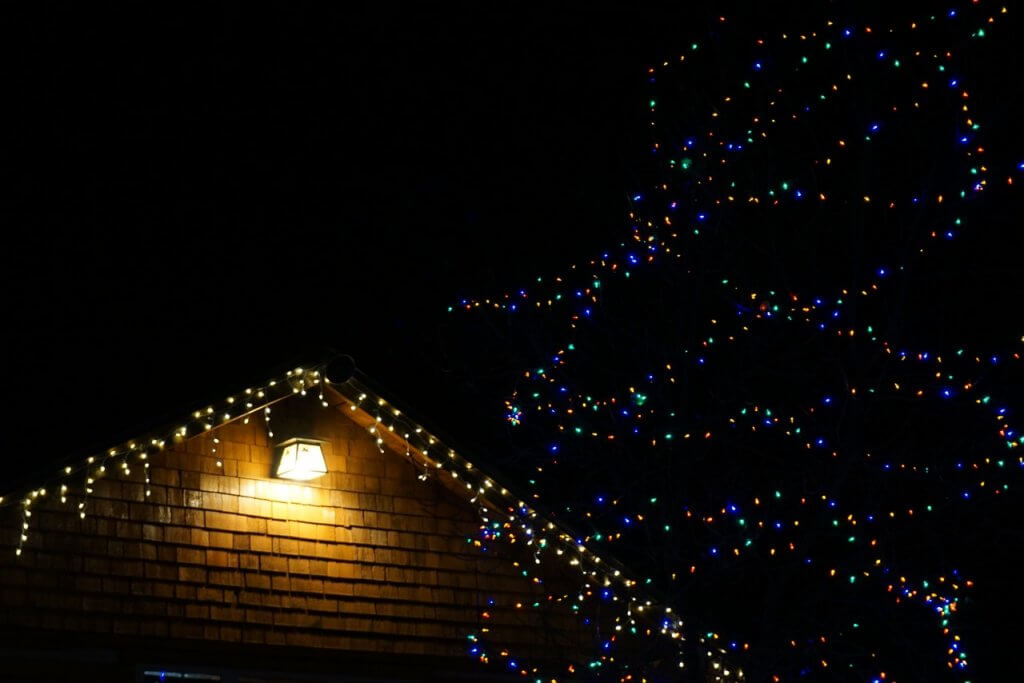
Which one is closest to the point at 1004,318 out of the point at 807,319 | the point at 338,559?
the point at 807,319

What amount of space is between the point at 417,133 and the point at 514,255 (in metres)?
3.93

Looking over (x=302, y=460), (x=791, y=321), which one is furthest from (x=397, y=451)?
(x=791, y=321)

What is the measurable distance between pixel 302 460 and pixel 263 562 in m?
0.77

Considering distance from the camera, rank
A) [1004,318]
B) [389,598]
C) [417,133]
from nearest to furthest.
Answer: [389,598], [1004,318], [417,133]

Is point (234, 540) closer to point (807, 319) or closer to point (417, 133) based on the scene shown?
point (807, 319)

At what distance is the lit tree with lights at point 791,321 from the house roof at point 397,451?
0.23 m

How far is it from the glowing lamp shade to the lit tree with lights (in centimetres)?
192

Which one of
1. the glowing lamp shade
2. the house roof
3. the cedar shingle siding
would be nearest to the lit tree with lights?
the house roof

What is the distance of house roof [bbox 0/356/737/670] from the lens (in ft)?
29.8

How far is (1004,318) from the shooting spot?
17.4 metres

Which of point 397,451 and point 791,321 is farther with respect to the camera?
point 791,321

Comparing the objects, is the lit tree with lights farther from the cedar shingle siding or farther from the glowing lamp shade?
the glowing lamp shade

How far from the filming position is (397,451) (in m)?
10.6

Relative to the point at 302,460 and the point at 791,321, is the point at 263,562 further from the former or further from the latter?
the point at 791,321
